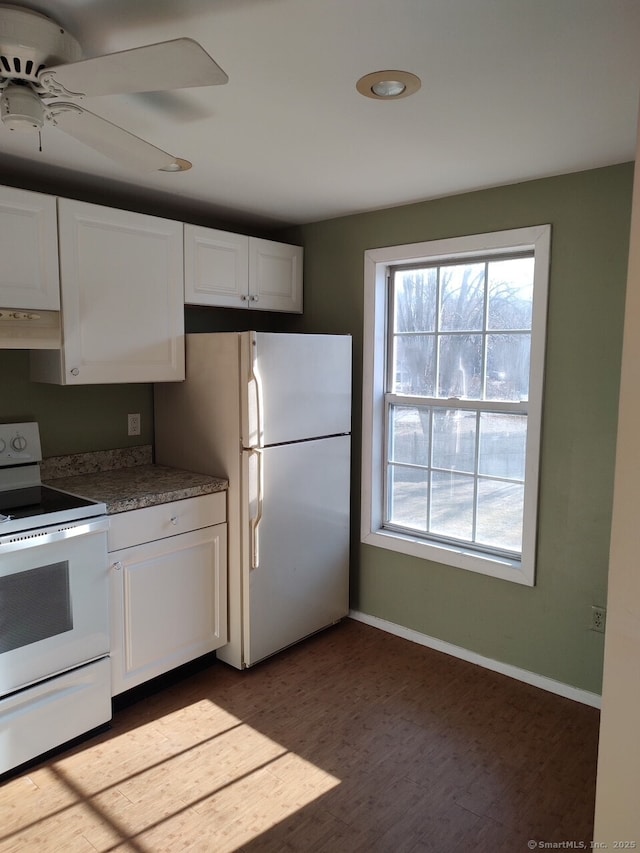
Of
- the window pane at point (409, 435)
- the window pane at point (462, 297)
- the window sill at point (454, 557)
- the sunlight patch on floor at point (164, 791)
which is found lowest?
the sunlight patch on floor at point (164, 791)

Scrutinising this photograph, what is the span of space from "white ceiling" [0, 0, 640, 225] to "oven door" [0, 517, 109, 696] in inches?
56.5

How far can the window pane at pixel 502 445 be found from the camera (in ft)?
9.32

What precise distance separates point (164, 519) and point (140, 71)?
5.90 feet

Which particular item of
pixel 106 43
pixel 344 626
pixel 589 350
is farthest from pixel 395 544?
pixel 106 43

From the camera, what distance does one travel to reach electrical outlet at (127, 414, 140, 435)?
3141 millimetres

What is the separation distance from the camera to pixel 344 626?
3.41 meters

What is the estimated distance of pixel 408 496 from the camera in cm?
330

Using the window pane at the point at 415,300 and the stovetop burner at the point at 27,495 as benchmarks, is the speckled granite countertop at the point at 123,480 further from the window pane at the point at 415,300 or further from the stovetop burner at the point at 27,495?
the window pane at the point at 415,300

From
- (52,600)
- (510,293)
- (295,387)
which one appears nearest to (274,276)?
(295,387)

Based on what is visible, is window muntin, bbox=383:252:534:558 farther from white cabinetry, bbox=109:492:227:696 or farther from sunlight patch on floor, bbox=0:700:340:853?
sunlight patch on floor, bbox=0:700:340:853

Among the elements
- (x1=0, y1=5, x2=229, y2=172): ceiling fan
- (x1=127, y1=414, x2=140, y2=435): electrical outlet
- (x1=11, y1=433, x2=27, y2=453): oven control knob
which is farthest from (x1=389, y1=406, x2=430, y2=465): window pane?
(x1=0, y1=5, x2=229, y2=172): ceiling fan

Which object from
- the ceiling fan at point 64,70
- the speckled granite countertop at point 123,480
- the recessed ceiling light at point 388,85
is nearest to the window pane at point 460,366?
the speckled granite countertop at point 123,480

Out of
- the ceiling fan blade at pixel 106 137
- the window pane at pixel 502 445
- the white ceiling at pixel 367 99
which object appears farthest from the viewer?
the window pane at pixel 502 445

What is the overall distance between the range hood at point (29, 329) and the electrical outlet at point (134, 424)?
0.72 m
